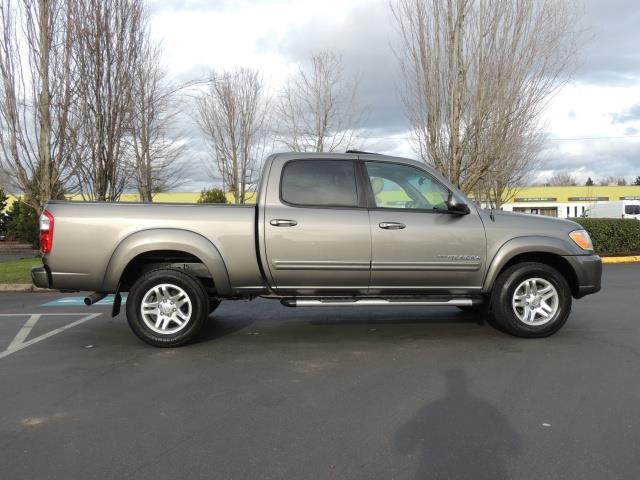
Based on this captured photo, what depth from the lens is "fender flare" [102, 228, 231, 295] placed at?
5.22 metres

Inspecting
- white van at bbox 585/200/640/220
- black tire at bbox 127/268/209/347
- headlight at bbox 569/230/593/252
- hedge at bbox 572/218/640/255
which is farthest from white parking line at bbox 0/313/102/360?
white van at bbox 585/200/640/220

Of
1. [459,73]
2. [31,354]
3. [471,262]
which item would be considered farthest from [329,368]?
[459,73]

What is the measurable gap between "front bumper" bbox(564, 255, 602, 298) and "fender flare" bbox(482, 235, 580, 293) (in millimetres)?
114

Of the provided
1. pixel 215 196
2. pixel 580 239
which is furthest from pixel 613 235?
pixel 215 196

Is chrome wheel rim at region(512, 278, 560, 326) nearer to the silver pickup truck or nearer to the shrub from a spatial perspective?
the silver pickup truck

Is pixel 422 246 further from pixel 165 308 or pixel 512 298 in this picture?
pixel 165 308

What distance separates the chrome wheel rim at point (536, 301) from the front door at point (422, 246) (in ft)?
1.71

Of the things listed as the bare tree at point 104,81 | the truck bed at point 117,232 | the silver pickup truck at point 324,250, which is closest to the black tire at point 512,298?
the silver pickup truck at point 324,250

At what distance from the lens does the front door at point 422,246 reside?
538 cm

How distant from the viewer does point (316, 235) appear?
→ 5.30 meters

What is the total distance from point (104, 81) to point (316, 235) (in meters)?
7.16

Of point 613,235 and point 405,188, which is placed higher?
point 405,188

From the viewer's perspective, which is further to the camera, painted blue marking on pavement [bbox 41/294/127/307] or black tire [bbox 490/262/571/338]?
painted blue marking on pavement [bbox 41/294/127/307]

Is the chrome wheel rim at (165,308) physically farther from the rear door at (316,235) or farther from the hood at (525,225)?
the hood at (525,225)
